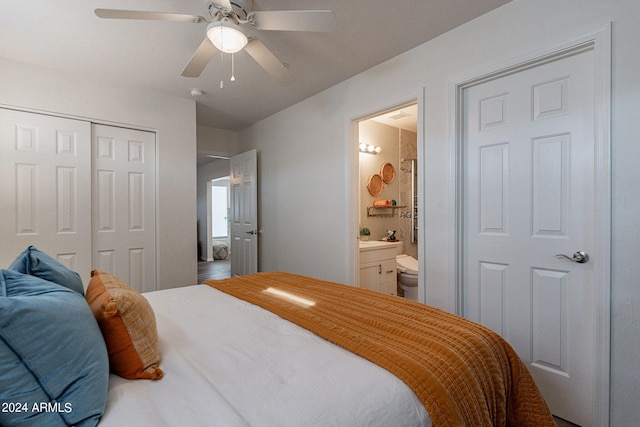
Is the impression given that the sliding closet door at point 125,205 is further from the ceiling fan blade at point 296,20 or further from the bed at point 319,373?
the ceiling fan blade at point 296,20

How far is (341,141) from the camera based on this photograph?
3.05 metres

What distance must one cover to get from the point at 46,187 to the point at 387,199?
368 centimetres

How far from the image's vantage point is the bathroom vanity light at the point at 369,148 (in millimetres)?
3840

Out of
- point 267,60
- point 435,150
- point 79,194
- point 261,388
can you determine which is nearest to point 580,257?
point 435,150

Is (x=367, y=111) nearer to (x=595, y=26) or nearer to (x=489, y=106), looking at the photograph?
(x=489, y=106)

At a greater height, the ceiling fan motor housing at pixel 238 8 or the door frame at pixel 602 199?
the ceiling fan motor housing at pixel 238 8

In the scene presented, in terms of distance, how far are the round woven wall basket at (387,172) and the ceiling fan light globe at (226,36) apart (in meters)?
2.67

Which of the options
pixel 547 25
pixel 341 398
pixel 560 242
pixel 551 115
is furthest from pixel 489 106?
pixel 341 398

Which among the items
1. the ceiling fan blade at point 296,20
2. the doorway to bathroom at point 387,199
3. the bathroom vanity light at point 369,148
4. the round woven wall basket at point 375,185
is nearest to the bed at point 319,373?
the ceiling fan blade at point 296,20

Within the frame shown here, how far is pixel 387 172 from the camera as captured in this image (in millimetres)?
4109

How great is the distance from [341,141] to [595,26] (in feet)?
6.36

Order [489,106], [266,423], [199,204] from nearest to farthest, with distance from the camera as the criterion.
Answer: [266,423] → [489,106] → [199,204]

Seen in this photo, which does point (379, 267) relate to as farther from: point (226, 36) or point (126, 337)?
point (126, 337)

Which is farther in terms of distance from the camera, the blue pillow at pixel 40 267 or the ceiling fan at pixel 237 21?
the ceiling fan at pixel 237 21
